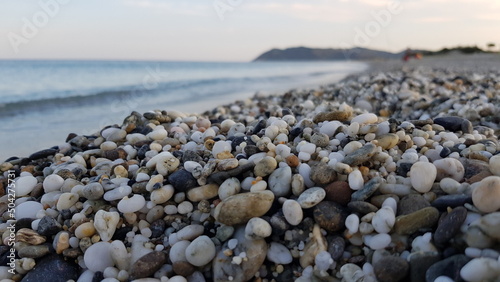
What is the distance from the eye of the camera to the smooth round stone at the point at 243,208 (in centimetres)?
175

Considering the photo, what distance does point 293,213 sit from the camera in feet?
5.64

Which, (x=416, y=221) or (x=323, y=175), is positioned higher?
(x=323, y=175)

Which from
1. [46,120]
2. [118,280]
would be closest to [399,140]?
[118,280]

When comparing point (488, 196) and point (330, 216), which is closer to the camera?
point (488, 196)

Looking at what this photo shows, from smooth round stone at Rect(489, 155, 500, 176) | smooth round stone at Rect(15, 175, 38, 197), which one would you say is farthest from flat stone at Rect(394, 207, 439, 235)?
smooth round stone at Rect(15, 175, 38, 197)

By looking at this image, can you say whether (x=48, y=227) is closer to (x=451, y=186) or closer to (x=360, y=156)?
(x=360, y=156)

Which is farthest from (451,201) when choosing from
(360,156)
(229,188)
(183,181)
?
(183,181)

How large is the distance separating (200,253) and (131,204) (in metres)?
0.48

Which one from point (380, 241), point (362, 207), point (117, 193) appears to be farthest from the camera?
point (117, 193)

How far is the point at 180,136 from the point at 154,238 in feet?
3.37

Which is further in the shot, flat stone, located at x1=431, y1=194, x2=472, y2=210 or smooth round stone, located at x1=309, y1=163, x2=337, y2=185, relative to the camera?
smooth round stone, located at x1=309, y1=163, x2=337, y2=185

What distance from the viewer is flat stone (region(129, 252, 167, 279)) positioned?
1.68 m

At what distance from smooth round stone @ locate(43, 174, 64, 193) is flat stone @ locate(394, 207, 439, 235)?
1.77m

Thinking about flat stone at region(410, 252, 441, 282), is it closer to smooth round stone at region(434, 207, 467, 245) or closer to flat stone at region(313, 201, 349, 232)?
smooth round stone at region(434, 207, 467, 245)
